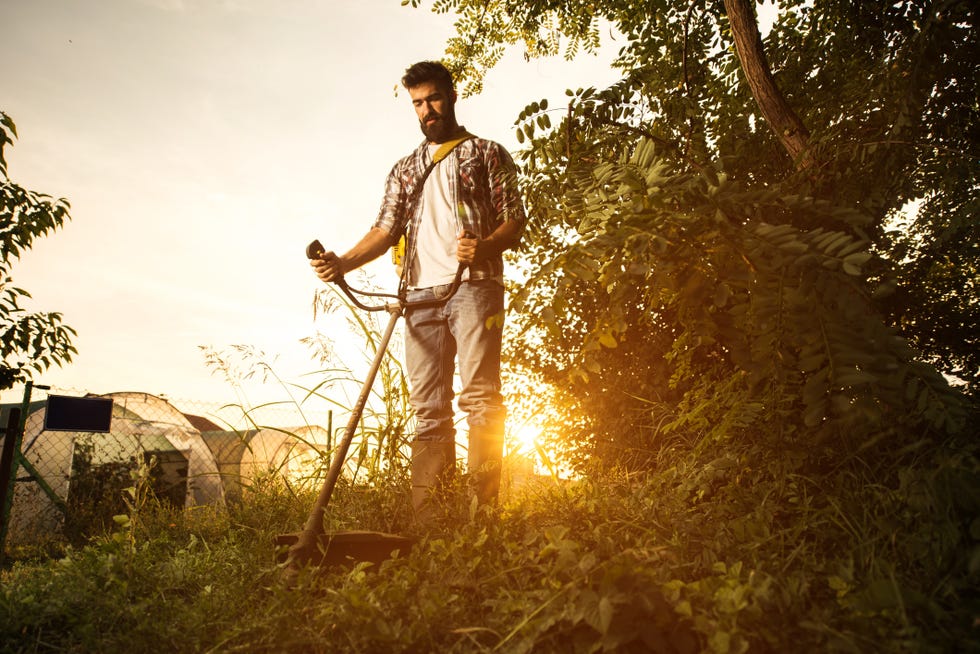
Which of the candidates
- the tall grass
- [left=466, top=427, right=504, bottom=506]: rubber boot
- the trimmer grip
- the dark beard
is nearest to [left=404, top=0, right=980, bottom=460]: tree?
the tall grass

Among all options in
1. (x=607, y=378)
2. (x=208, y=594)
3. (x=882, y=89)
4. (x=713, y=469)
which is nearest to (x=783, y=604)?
(x=713, y=469)

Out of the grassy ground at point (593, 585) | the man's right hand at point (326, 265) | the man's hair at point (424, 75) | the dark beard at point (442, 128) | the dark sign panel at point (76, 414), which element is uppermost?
the man's hair at point (424, 75)

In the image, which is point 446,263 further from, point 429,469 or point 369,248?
point 429,469

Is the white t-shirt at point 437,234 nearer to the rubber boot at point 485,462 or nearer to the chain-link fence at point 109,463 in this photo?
the rubber boot at point 485,462

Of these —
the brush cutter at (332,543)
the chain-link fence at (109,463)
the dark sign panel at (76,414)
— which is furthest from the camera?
the chain-link fence at (109,463)

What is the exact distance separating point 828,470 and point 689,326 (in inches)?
28.7

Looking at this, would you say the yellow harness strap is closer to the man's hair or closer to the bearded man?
the bearded man

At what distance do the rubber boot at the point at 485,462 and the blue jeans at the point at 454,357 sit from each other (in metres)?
0.02

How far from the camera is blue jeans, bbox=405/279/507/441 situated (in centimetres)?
275

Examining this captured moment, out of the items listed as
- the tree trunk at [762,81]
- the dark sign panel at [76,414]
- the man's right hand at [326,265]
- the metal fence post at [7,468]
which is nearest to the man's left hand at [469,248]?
the man's right hand at [326,265]

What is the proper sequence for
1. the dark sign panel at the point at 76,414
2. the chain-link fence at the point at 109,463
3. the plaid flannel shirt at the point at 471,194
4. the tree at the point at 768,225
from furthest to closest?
the chain-link fence at the point at 109,463 < the dark sign panel at the point at 76,414 < the plaid flannel shirt at the point at 471,194 < the tree at the point at 768,225

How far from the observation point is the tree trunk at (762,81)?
2.70 metres

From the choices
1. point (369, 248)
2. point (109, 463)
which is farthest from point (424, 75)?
point (109, 463)

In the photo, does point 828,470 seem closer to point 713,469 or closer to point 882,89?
point 713,469
